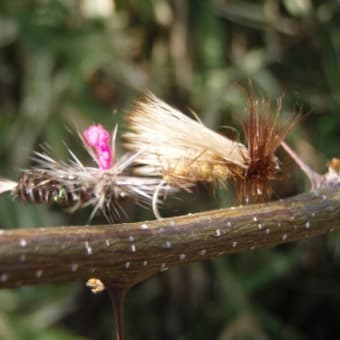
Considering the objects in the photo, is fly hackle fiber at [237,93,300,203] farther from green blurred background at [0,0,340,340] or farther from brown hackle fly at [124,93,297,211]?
green blurred background at [0,0,340,340]

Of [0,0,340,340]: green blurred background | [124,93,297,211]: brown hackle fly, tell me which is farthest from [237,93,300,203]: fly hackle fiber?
[0,0,340,340]: green blurred background

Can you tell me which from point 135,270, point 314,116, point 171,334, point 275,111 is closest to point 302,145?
point 314,116

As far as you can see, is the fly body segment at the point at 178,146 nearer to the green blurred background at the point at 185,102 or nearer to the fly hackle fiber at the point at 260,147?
the fly hackle fiber at the point at 260,147

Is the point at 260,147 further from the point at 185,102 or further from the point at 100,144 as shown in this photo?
the point at 185,102

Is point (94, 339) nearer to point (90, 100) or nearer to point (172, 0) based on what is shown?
point (90, 100)

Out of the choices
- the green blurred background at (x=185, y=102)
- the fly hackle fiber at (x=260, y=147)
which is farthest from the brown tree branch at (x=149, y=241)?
the green blurred background at (x=185, y=102)
